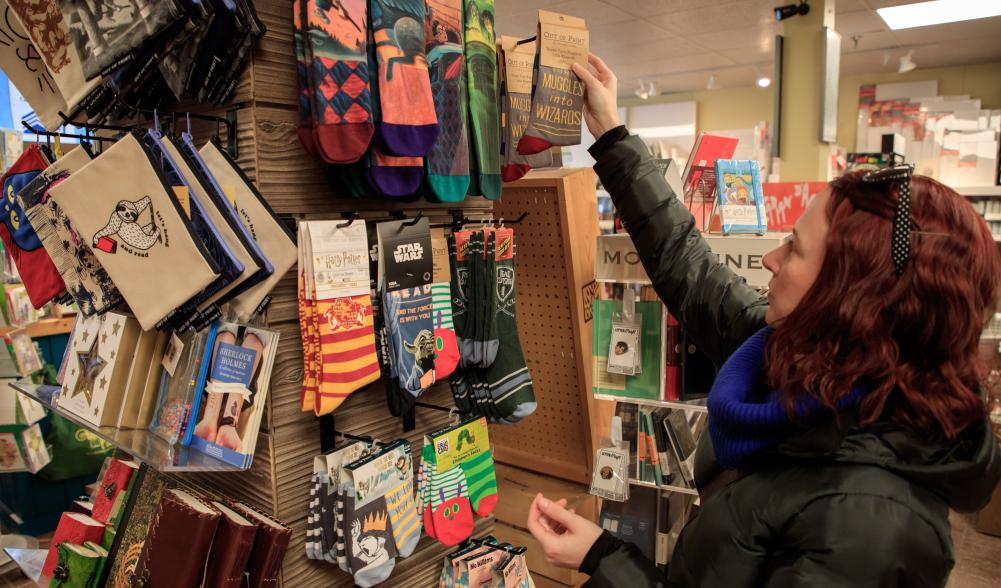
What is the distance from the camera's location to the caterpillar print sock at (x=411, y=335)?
59.7 inches

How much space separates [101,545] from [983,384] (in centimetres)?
195

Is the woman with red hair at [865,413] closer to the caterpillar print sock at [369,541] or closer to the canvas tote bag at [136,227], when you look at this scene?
the caterpillar print sock at [369,541]

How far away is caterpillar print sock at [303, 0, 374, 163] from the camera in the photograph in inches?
50.7

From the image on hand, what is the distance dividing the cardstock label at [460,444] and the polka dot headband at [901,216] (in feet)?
3.52

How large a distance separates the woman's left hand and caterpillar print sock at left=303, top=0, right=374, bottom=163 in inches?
32.5

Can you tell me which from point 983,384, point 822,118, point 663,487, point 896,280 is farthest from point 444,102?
point 822,118

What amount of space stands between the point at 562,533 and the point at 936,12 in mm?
7183

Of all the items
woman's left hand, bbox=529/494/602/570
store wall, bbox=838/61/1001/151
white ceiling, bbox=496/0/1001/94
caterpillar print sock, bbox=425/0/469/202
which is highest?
white ceiling, bbox=496/0/1001/94

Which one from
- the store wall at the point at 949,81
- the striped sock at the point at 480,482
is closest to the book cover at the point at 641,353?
the striped sock at the point at 480,482

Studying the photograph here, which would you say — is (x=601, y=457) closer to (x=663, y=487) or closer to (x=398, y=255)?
(x=663, y=487)

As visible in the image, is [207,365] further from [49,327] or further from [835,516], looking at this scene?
[49,327]

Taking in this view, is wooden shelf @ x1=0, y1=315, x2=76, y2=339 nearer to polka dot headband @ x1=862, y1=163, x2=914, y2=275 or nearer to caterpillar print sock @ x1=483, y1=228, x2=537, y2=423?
caterpillar print sock @ x1=483, y1=228, x2=537, y2=423

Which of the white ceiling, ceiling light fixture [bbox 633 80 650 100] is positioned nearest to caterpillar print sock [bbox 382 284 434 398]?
the white ceiling

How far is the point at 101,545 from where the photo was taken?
1669 millimetres
